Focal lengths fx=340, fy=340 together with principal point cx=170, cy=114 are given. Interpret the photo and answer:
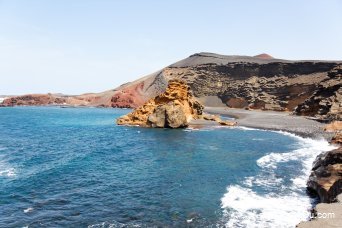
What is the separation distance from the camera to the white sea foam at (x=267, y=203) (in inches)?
864

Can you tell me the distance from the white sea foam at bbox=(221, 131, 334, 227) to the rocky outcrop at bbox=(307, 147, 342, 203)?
121 cm

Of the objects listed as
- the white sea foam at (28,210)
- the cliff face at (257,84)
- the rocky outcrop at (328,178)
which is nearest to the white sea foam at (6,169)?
the white sea foam at (28,210)

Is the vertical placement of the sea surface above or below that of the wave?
below

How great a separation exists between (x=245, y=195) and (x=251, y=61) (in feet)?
422

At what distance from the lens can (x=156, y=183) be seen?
30500mm

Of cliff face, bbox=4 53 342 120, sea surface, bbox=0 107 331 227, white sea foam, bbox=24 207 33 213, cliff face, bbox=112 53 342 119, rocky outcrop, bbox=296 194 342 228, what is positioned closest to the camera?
rocky outcrop, bbox=296 194 342 228

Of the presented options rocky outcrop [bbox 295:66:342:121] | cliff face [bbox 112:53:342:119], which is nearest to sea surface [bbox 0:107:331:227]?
Result: rocky outcrop [bbox 295:66:342:121]

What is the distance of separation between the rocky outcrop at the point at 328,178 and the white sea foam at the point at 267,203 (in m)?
1.21

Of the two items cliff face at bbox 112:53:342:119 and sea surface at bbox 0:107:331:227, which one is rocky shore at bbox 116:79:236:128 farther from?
cliff face at bbox 112:53:342:119

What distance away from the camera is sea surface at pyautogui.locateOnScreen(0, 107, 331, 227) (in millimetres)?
22422

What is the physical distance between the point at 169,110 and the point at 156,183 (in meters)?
38.0

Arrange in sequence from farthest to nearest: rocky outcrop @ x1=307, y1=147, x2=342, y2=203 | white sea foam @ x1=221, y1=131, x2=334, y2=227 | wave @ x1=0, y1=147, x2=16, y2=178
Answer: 1. wave @ x1=0, y1=147, x2=16, y2=178
2. rocky outcrop @ x1=307, y1=147, x2=342, y2=203
3. white sea foam @ x1=221, y1=131, x2=334, y2=227

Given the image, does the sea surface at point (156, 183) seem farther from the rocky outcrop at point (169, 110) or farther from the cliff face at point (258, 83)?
the cliff face at point (258, 83)

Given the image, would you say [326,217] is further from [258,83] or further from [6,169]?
[258,83]
